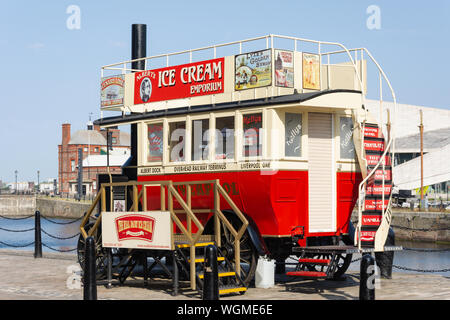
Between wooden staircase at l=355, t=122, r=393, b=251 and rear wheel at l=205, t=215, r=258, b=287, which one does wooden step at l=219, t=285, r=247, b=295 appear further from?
wooden staircase at l=355, t=122, r=393, b=251

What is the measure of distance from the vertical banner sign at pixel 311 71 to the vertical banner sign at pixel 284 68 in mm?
384

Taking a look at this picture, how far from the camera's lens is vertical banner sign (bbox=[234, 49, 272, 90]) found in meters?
12.7

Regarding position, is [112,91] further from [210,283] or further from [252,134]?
[210,283]

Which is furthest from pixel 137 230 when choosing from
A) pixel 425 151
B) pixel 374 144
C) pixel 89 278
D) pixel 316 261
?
pixel 425 151

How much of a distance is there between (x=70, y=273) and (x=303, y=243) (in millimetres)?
5851

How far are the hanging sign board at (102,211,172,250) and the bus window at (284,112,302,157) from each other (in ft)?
8.50

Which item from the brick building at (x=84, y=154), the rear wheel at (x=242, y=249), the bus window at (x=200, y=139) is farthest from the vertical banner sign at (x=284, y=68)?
the brick building at (x=84, y=154)

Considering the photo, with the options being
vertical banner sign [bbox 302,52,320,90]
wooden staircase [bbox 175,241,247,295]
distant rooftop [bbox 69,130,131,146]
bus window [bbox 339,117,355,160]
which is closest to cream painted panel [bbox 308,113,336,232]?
bus window [bbox 339,117,355,160]

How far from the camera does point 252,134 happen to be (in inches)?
513

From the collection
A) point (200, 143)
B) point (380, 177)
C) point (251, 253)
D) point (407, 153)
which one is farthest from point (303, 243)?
point (407, 153)

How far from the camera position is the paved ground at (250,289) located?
11.9 metres

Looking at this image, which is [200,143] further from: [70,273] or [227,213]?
[70,273]

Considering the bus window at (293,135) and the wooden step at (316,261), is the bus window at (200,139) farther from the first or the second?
the wooden step at (316,261)

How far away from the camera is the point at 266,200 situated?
12711 mm
